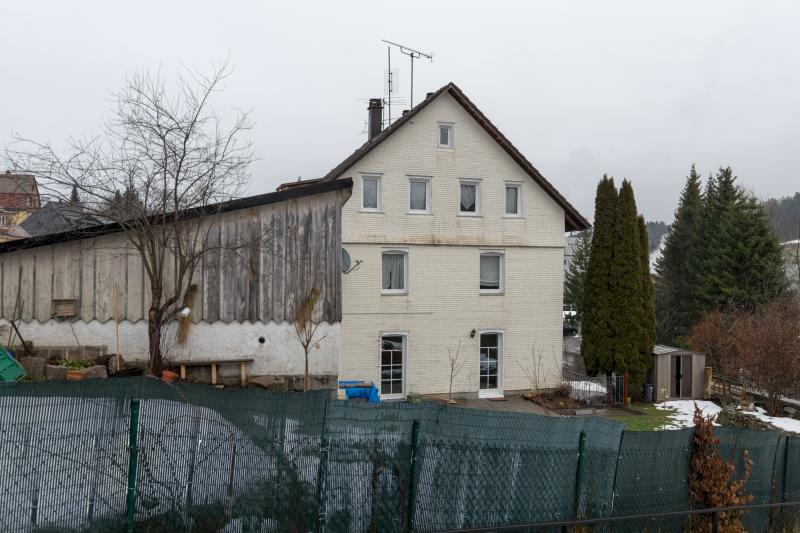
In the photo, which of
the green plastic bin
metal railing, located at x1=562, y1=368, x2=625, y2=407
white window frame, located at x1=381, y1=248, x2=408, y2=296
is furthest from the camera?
metal railing, located at x1=562, y1=368, x2=625, y2=407

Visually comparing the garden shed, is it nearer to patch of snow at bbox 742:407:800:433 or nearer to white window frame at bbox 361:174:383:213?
patch of snow at bbox 742:407:800:433

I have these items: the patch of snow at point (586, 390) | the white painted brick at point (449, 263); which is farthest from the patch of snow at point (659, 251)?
the patch of snow at point (586, 390)

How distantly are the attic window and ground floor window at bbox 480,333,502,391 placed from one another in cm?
1290

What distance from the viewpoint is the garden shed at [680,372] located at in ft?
67.9

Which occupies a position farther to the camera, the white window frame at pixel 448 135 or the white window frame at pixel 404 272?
the white window frame at pixel 448 135

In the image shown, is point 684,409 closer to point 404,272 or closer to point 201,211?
point 404,272

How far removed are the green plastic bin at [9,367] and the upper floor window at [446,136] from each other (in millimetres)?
13837

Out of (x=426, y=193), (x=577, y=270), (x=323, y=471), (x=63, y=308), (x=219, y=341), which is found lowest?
(x=323, y=471)

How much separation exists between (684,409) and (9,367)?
17.9 metres

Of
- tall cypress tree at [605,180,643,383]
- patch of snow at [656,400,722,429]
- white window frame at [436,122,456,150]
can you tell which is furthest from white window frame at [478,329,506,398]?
white window frame at [436,122,456,150]

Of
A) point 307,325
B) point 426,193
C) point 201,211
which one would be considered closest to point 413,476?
point 307,325

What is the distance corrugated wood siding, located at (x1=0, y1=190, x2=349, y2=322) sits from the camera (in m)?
11.3

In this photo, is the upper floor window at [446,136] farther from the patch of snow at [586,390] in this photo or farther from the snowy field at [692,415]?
the snowy field at [692,415]

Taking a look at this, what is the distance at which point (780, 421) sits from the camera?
1688 centimetres
